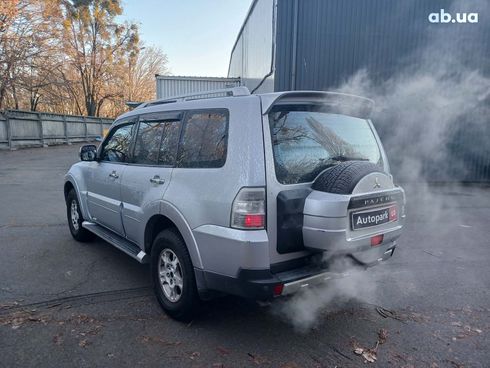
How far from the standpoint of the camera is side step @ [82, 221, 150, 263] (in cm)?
337

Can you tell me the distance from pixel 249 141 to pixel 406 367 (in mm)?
1910

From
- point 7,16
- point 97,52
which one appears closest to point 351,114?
point 7,16

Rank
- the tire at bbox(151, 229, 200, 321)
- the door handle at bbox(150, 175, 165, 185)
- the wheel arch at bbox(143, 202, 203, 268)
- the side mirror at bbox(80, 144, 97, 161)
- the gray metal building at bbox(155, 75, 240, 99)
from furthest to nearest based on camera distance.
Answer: the gray metal building at bbox(155, 75, 240, 99) → the side mirror at bbox(80, 144, 97, 161) → the door handle at bbox(150, 175, 165, 185) → the tire at bbox(151, 229, 200, 321) → the wheel arch at bbox(143, 202, 203, 268)

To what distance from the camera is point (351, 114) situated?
3244 mm

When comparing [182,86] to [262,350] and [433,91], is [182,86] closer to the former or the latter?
[433,91]

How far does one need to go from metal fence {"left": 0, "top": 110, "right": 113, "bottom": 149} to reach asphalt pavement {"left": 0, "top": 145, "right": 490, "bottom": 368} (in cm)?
1541

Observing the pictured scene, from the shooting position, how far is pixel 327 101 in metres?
2.96

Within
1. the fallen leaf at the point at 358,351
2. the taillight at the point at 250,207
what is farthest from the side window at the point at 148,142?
the fallen leaf at the point at 358,351

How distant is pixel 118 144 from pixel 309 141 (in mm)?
2408

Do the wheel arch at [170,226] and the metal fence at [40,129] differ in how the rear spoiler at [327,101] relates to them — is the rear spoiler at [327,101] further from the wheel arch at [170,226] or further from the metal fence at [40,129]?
the metal fence at [40,129]

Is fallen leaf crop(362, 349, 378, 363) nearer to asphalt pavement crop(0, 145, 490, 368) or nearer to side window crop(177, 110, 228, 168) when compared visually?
asphalt pavement crop(0, 145, 490, 368)

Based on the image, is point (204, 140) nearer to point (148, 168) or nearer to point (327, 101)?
point (148, 168)

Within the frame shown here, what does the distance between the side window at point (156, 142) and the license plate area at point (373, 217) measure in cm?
158

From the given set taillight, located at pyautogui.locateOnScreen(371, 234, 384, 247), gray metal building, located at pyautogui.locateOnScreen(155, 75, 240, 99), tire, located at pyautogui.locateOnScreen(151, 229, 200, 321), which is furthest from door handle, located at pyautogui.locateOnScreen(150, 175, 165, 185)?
gray metal building, located at pyautogui.locateOnScreen(155, 75, 240, 99)
